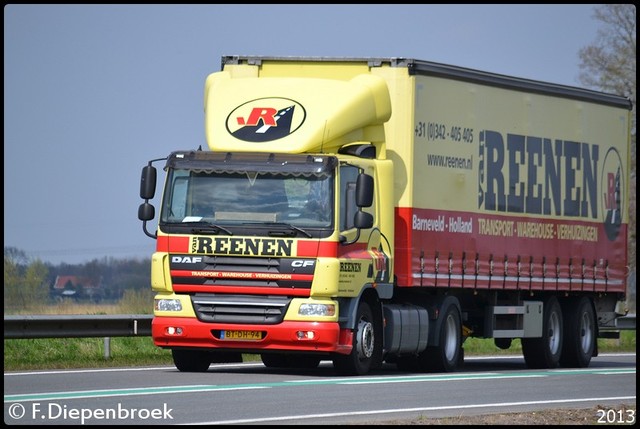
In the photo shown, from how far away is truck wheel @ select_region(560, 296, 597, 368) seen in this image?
27.4m

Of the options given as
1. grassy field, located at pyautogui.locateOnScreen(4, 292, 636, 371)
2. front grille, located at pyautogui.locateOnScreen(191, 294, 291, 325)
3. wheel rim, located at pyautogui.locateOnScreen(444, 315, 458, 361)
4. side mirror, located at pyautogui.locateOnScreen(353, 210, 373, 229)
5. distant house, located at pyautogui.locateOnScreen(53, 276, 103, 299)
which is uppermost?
side mirror, located at pyautogui.locateOnScreen(353, 210, 373, 229)

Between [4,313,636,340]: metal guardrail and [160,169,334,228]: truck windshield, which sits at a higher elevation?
[160,169,334,228]: truck windshield

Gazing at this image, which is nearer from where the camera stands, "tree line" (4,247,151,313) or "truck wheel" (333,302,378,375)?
"truck wheel" (333,302,378,375)

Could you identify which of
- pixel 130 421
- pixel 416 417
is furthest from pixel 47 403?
pixel 416 417

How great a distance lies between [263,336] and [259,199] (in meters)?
1.71

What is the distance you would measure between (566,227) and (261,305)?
814 cm

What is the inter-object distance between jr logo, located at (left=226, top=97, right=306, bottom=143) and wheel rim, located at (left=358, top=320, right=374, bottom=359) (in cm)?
268

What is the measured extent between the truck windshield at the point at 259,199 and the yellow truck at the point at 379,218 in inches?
0.8

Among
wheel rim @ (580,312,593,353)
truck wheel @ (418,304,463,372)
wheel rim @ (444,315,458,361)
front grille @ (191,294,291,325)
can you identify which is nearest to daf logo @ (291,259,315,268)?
front grille @ (191,294,291,325)

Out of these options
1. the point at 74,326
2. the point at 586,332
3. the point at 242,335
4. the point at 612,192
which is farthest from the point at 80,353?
the point at 612,192

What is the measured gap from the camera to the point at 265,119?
21.5 m

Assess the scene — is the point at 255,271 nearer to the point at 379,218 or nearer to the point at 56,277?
the point at 379,218

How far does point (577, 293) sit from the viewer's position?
91.7 feet

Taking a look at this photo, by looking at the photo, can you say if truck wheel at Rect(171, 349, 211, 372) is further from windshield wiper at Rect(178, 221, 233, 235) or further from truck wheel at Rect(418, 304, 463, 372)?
truck wheel at Rect(418, 304, 463, 372)
